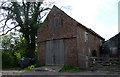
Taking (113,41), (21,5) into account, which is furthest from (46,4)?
(113,41)

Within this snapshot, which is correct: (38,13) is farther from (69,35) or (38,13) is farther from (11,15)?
(69,35)

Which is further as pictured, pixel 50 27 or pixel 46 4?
pixel 46 4

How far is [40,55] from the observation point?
18812 millimetres

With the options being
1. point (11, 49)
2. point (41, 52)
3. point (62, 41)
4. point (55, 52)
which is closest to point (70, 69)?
point (55, 52)

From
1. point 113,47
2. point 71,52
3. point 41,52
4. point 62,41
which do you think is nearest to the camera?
point 71,52

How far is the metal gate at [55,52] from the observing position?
646 inches

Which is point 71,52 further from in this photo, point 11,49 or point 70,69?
point 11,49

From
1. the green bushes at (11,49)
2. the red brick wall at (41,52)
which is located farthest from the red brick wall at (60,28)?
the green bushes at (11,49)

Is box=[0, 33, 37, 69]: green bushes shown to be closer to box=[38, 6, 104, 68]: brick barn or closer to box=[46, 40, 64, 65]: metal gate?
box=[38, 6, 104, 68]: brick barn

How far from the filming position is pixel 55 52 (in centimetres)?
1705

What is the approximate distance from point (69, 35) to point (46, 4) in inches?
457

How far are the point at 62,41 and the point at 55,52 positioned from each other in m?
1.85

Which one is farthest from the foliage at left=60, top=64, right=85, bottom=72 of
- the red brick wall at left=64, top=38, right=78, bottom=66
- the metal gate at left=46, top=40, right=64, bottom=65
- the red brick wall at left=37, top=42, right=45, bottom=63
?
the red brick wall at left=37, top=42, right=45, bottom=63

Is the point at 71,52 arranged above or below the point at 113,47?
below
